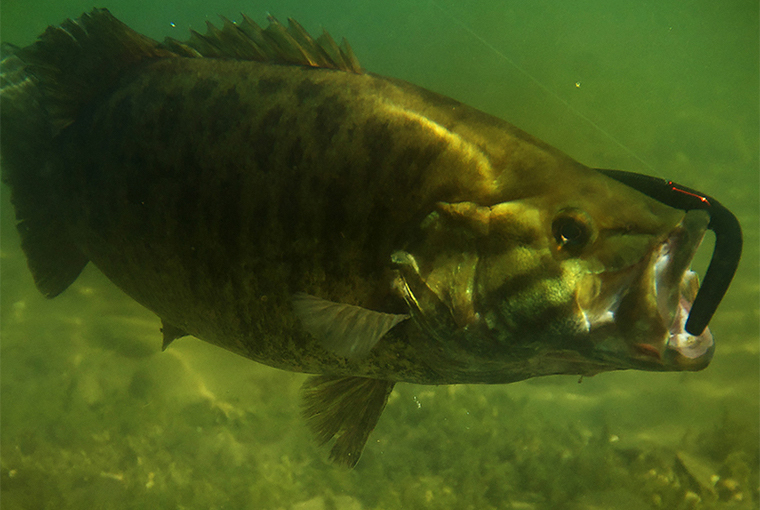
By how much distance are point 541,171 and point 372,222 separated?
0.54 m

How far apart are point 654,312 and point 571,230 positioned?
28 cm

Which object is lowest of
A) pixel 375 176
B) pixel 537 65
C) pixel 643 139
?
pixel 375 176

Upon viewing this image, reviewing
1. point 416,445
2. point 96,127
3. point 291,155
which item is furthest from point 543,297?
point 416,445

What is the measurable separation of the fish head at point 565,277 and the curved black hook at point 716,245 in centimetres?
5

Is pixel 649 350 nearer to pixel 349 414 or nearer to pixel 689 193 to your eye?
pixel 689 193

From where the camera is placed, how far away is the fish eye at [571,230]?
1.10 m

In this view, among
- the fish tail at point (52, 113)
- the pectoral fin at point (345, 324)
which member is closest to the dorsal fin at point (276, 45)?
the fish tail at point (52, 113)

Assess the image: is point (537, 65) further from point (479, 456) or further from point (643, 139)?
point (479, 456)

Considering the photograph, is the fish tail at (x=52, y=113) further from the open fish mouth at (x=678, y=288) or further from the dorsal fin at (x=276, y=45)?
the open fish mouth at (x=678, y=288)

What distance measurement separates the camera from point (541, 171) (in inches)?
49.7

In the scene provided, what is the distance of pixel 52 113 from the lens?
2.10 m

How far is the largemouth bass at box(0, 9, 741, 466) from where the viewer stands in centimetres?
111

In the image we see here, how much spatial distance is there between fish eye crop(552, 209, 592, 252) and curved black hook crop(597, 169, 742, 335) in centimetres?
34

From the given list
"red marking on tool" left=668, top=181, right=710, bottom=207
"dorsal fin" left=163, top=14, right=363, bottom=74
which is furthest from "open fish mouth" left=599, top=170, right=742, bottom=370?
"dorsal fin" left=163, top=14, right=363, bottom=74
